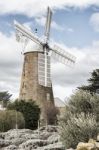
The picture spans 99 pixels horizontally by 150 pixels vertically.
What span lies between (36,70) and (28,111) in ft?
38.3

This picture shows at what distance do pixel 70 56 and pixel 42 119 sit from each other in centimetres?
1076

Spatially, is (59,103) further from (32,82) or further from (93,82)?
(93,82)

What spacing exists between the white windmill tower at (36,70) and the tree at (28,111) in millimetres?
9826

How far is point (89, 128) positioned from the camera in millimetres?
23328

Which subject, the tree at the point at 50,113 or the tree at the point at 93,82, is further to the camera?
the tree at the point at 50,113

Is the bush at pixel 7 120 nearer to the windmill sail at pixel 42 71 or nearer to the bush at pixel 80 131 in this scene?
the windmill sail at pixel 42 71

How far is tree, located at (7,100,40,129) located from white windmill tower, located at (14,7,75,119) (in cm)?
983

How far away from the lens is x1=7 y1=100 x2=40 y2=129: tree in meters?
63.2

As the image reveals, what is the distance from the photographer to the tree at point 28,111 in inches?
2489

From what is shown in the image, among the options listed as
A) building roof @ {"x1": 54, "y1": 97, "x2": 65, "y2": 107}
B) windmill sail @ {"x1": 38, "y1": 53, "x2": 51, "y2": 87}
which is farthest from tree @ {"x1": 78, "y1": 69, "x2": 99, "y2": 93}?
building roof @ {"x1": 54, "y1": 97, "x2": 65, "y2": 107}

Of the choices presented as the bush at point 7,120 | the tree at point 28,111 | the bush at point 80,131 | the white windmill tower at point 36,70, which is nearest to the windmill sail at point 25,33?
the white windmill tower at point 36,70

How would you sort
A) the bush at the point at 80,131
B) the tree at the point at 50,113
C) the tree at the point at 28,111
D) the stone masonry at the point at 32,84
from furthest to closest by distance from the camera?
the tree at the point at 50,113, the stone masonry at the point at 32,84, the tree at the point at 28,111, the bush at the point at 80,131

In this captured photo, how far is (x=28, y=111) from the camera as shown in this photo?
63.9 metres

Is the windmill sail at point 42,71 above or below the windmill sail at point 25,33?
below
